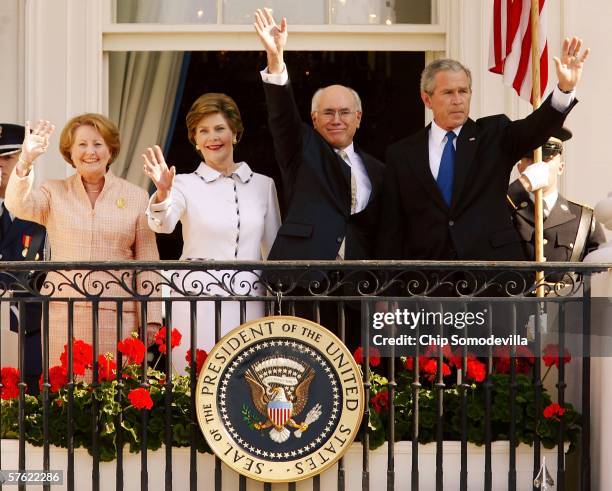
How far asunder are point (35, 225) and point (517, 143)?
275 centimetres

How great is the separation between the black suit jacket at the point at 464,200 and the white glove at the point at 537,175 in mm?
108

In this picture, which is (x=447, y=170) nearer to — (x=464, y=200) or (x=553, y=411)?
(x=464, y=200)

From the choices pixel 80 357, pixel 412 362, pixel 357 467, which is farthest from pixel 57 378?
pixel 412 362

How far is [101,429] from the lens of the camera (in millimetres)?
7602

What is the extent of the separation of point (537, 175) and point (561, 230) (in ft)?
1.40

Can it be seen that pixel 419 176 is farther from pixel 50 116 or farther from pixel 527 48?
pixel 50 116

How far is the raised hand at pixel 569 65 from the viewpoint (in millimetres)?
7711

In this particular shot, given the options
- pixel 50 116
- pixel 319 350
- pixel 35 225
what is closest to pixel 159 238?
pixel 50 116

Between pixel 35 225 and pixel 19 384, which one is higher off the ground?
pixel 35 225

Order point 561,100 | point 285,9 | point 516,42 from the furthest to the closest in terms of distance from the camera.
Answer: point 285,9, point 516,42, point 561,100

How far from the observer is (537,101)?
828cm

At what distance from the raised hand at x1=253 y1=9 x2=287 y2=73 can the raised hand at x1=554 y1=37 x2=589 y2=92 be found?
1.36m

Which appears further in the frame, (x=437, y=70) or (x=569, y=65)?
(x=437, y=70)

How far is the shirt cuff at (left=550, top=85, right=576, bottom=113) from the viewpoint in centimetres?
771
